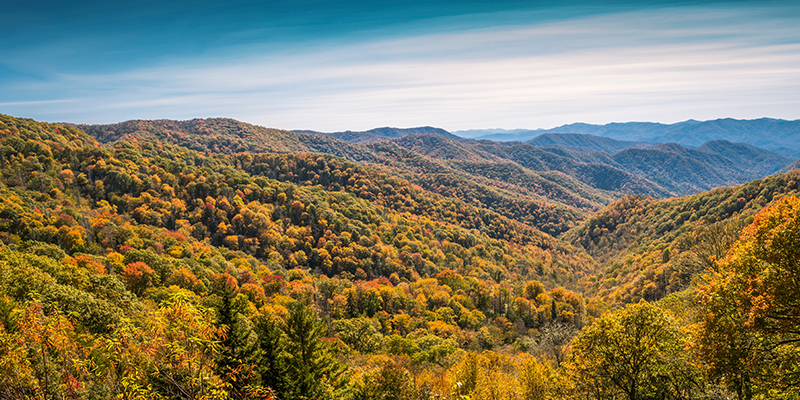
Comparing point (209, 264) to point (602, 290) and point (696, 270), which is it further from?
point (602, 290)

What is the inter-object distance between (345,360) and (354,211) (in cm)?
12522

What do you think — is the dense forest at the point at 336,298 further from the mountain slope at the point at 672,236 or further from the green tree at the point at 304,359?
the mountain slope at the point at 672,236

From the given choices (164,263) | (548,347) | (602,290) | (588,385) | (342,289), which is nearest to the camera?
(588,385)

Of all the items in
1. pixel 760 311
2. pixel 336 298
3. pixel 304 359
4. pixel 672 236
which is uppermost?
pixel 760 311

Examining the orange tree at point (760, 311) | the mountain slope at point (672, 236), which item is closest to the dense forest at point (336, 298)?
the orange tree at point (760, 311)

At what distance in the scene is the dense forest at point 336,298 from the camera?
40.8 feet

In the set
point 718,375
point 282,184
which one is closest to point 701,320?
point 718,375

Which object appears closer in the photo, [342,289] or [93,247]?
[93,247]

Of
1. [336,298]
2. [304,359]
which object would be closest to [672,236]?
[336,298]

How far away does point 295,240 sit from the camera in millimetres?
129375

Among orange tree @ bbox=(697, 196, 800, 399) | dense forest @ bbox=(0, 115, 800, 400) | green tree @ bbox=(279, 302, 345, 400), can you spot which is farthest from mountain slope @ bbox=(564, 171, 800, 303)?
green tree @ bbox=(279, 302, 345, 400)

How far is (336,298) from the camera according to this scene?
263 feet

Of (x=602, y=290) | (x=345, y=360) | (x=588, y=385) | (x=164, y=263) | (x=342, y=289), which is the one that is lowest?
(x=602, y=290)

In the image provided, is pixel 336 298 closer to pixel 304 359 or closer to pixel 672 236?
pixel 304 359
